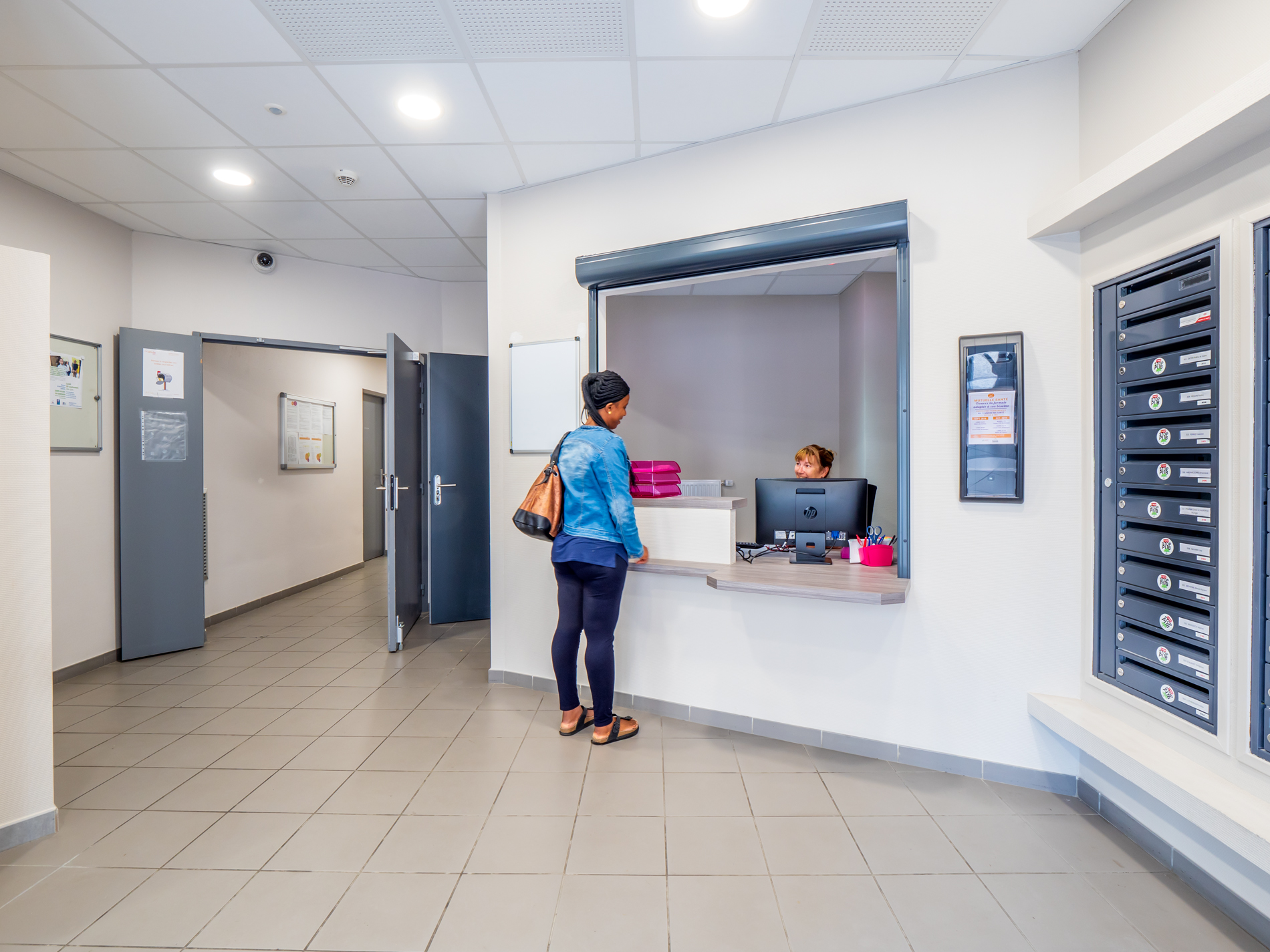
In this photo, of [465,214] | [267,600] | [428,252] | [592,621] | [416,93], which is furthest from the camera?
[267,600]

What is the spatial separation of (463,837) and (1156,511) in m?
2.52

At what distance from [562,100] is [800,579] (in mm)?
2308

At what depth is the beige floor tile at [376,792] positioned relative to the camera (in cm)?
226

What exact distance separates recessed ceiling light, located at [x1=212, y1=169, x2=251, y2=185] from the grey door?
4.21 meters

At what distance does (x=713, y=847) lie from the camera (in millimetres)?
2025

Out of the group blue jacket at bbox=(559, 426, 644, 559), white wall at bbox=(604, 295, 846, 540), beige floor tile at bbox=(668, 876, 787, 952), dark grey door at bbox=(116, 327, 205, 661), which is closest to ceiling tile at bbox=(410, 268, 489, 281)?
white wall at bbox=(604, 295, 846, 540)

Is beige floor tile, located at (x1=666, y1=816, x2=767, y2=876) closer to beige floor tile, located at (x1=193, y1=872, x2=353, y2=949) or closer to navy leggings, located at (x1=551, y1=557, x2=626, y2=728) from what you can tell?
navy leggings, located at (x1=551, y1=557, x2=626, y2=728)

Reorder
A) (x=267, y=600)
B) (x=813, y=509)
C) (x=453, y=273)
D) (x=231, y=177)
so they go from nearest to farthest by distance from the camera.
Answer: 1. (x=813, y=509)
2. (x=231, y=177)
3. (x=453, y=273)
4. (x=267, y=600)

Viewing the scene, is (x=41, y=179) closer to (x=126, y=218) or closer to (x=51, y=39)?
(x=126, y=218)

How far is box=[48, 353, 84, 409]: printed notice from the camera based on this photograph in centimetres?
353

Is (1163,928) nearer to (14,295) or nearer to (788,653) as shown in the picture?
(788,653)

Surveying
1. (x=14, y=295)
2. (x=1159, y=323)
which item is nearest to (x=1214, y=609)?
(x=1159, y=323)

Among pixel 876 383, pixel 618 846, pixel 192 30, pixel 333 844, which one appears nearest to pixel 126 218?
pixel 192 30

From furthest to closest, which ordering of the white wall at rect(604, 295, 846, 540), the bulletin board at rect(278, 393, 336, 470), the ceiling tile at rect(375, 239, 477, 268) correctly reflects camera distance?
the bulletin board at rect(278, 393, 336, 470), the white wall at rect(604, 295, 846, 540), the ceiling tile at rect(375, 239, 477, 268)
